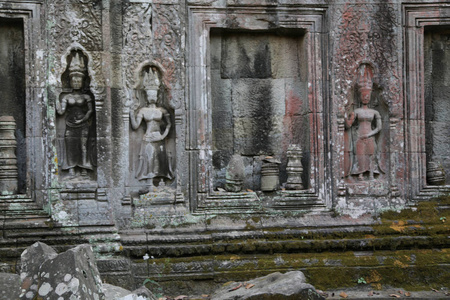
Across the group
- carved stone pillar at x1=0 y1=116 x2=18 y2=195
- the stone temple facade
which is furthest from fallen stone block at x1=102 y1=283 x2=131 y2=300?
carved stone pillar at x1=0 y1=116 x2=18 y2=195

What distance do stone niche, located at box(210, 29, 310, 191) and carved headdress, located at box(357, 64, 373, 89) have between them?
930 millimetres

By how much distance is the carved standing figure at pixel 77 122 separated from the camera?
9000mm

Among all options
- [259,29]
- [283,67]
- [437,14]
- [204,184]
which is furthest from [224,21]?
[437,14]

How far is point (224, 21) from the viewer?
9602 mm

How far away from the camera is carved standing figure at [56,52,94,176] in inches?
354

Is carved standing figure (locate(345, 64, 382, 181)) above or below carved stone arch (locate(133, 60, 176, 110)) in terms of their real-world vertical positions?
below

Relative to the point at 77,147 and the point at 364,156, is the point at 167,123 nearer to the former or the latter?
the point at 77,147

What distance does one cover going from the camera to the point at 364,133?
32.3ft

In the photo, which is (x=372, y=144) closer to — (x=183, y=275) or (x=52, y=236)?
(x=183, y=275)

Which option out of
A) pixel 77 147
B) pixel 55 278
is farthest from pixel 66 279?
pixel 77 147

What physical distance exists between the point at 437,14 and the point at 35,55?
6718 mm

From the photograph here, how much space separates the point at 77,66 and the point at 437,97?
20.8 feet

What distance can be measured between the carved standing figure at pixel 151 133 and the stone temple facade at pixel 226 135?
2cm

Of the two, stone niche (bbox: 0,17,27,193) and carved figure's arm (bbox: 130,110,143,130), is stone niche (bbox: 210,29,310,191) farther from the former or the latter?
stone niche (bbox: 0,17,27,193)
